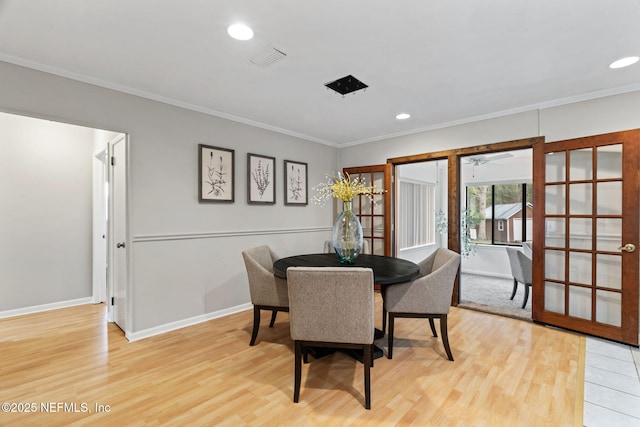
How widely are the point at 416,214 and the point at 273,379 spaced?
191 inches

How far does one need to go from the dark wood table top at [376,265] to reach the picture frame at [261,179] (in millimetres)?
1257

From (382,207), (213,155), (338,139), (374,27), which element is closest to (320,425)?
(374,27)

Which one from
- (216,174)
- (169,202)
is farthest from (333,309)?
(216,174)

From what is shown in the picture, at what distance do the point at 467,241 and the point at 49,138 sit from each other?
280 inches

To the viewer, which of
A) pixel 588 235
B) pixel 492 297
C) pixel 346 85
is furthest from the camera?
pixel 492 297

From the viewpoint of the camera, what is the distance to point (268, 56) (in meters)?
2.26

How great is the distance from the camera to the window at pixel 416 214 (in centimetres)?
585

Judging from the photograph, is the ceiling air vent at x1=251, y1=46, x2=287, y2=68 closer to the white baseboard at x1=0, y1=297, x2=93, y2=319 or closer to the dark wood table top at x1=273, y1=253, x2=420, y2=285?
the dark wood table top at x1=273, y1=253, x2=420, y2=285

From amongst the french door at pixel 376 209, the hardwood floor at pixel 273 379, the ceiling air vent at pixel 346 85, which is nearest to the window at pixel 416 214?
the french door at pixel 376 209

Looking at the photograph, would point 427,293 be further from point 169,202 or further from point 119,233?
point 119,233

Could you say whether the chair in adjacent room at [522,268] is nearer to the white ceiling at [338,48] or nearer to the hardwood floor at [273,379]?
the hardwood floor at [273,379]

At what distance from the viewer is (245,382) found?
7.06 feet

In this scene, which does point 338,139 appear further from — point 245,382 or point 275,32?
point 245,382

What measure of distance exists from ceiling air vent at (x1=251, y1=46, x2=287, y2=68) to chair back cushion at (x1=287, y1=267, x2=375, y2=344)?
1594mm
